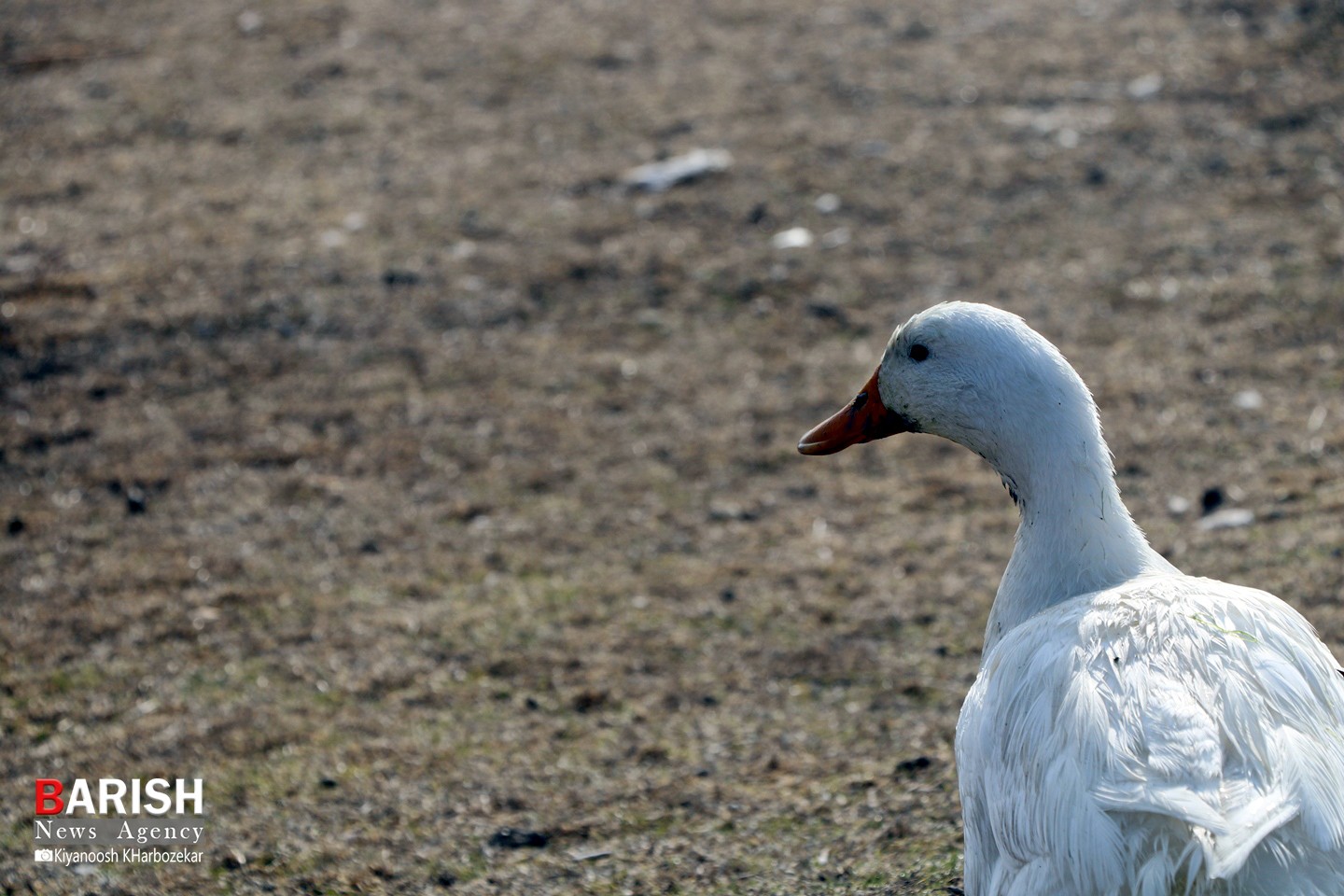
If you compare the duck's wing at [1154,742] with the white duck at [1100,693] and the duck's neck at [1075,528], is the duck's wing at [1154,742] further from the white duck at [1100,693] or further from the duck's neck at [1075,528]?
the duck's neck at [1075,528]

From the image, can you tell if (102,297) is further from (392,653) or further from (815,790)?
(815,790)

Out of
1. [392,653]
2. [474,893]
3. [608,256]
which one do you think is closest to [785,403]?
[608,256]

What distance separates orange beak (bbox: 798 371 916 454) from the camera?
358 centimetres

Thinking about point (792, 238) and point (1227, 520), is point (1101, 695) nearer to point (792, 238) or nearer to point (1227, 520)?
point (1227, 520)

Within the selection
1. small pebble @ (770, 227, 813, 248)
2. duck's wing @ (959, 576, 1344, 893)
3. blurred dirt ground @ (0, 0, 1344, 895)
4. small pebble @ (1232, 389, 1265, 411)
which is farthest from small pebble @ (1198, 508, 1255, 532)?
small pebble @ (770, 227, 813, 248)

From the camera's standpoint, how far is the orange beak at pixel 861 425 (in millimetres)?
3578

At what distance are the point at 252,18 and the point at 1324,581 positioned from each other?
314 inches

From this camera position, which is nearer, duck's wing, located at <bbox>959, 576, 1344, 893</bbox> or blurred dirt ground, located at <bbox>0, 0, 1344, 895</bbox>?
duck's wing, located at <bbox>959, 576, 1344, 893</bbox>

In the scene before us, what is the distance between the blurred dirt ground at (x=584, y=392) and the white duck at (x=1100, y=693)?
81 cm

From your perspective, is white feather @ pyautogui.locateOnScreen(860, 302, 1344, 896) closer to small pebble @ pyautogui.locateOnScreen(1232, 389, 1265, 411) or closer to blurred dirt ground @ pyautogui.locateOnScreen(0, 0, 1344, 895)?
blurred dirt ground @ pyautogui.locateOnScreen(0, 0, 1344, 895)

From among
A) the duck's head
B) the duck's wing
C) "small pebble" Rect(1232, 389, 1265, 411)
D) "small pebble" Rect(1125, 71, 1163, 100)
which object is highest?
"small pebble" Rect(1125, 71, 1163, 100)

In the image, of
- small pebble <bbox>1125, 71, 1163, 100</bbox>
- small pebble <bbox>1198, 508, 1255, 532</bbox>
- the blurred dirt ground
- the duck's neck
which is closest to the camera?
the duck's neck

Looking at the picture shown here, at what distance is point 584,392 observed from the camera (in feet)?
20.2

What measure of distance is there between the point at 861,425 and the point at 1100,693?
3.79 feet
